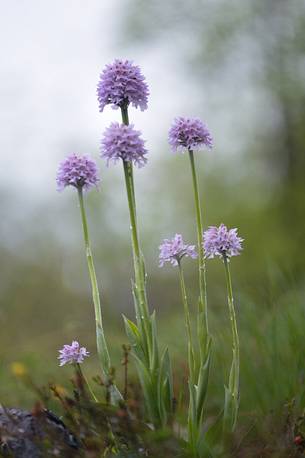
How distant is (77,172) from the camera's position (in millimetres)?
1977

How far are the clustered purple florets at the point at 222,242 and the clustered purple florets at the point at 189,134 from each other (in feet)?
0.91

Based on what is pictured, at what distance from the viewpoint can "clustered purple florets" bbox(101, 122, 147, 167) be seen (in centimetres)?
189

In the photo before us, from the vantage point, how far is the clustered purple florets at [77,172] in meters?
1.98

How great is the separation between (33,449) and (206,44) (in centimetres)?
1280

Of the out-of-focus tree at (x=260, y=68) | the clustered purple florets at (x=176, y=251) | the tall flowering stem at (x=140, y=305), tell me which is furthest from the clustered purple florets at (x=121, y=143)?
the out-of-focus tree at (x=260, y=68)

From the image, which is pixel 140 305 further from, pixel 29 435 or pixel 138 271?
pixel 29 435

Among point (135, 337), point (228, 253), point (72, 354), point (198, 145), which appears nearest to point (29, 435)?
point (72, 354)

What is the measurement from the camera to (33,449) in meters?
2.03

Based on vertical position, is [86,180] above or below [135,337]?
above

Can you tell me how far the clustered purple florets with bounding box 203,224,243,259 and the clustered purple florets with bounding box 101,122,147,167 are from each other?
13.3 inches

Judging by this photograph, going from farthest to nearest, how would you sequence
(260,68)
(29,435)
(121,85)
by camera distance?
(260,68)
(121,85)
(29,435)

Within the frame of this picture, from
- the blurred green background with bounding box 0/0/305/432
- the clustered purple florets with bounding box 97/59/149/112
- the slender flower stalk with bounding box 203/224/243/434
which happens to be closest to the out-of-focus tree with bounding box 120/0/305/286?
the blurred green background with bounding box 0/0/305/432

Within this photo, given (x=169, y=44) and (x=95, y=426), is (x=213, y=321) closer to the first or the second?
(x=95, y=426)

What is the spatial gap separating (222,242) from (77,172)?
0.50 m
